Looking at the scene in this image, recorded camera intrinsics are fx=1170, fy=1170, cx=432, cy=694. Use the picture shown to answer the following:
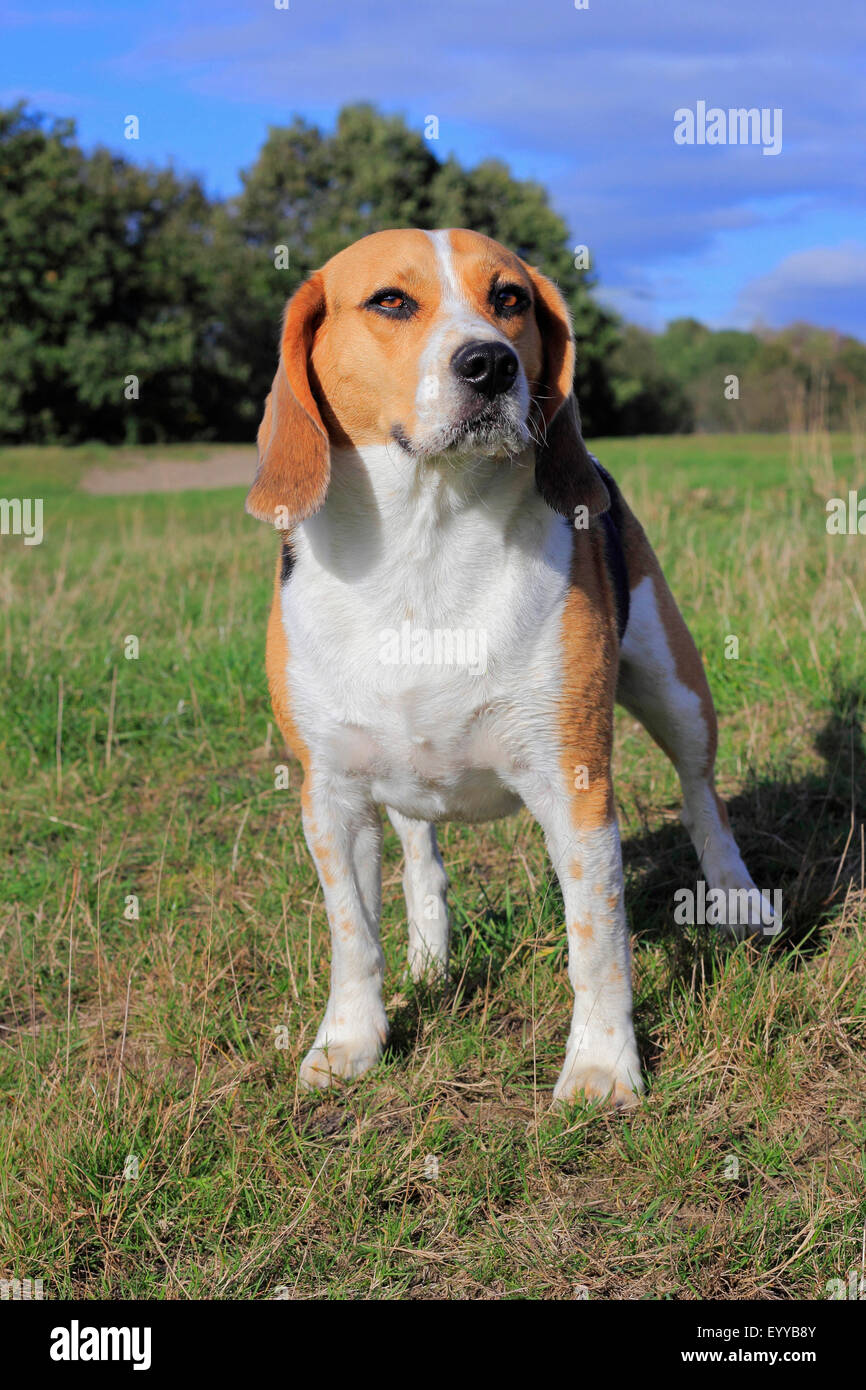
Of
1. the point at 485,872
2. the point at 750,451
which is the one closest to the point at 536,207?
the point at 750,451

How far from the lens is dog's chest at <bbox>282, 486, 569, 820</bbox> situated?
281 centimetres

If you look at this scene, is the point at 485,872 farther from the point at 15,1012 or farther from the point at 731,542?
the point at 731,542

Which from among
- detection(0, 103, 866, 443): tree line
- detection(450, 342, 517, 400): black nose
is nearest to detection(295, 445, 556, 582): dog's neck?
detection(450, 342, 517, 400): black nose

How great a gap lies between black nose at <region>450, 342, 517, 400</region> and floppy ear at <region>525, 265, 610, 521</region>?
279mm

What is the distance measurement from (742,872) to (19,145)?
3858 cm

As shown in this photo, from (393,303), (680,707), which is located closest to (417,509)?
(393,303)

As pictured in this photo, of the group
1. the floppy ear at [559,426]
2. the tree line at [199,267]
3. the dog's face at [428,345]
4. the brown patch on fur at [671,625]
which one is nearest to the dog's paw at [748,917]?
the brown patch on fur at [671,625]

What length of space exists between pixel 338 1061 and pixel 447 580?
1.31m

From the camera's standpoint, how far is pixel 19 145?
3556 centimetres

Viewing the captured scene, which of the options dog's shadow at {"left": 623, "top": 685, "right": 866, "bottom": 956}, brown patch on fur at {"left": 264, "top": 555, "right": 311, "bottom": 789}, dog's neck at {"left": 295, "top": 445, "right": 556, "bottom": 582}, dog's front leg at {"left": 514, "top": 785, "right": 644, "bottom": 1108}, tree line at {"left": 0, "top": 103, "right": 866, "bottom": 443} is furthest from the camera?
tree line at {"left": 0, "top": 103, "right": 866, "bottom": 443}

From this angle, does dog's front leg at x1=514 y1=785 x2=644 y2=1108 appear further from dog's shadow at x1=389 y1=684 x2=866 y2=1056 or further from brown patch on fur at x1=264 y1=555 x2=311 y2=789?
brown patch on fur at x1=264 y1=555 x2=311 y2=789

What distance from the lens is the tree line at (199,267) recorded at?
3475 centimetres

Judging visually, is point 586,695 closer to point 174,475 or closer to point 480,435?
point 480,435

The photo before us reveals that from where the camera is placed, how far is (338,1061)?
3105 mm
